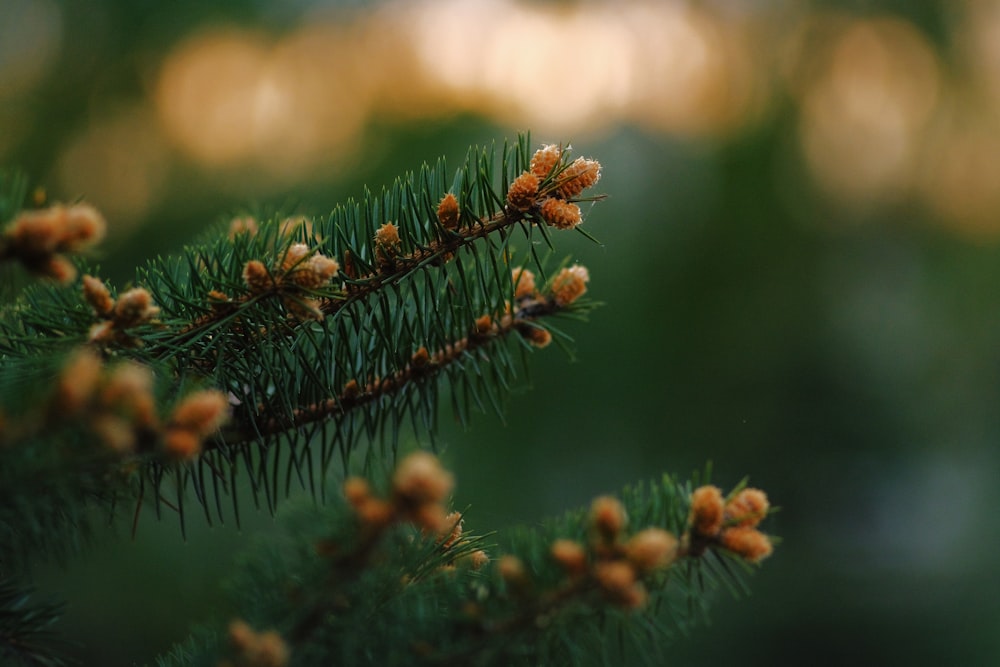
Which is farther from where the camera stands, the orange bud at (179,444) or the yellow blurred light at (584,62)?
the yellow blurred light at (584,62)

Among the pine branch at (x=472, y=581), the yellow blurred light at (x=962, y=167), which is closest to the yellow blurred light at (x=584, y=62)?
the yellow blurred light at (x=962, y=167)

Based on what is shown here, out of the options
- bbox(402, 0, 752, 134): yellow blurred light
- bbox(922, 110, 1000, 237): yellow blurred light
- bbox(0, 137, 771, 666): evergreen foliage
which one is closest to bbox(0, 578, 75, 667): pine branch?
bbox(0, 137, 771, 666): evergreen foliage

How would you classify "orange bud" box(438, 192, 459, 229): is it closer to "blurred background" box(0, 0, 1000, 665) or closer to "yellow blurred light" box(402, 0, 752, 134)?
"blurred background" box(0, 0, 1000, 665)

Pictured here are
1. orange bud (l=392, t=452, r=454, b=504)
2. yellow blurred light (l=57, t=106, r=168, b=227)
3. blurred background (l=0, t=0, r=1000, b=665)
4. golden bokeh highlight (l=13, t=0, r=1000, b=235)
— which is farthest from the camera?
blurred background (l=0, t=0, r=1000, b=665)

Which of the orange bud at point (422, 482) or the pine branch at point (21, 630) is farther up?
the orange bud at point (422, 482)

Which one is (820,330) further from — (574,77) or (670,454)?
(574,77)

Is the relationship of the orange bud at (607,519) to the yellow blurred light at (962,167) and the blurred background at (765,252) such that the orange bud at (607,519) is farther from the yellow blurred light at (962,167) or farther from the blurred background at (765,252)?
the yellow blurred light at (962,167)

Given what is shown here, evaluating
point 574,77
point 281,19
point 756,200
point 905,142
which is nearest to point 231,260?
point 281,19
